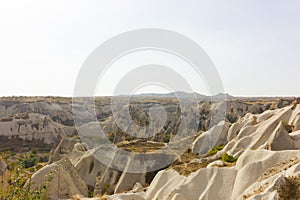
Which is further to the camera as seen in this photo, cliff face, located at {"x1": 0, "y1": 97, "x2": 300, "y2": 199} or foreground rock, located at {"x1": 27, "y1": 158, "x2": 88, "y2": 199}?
foreground rock, located at {"x1": 27, "y1": 158, "x2": 88, "y2": 199}

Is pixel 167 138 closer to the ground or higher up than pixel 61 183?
closer to the ground

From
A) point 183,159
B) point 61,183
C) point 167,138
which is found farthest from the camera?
point 167,138

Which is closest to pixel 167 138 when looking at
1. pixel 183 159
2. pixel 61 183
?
pixel 183 159

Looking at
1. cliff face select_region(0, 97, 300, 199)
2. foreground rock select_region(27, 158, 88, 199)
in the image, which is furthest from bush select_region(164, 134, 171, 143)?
foreground rock select_region(27, 158, 88, 199)

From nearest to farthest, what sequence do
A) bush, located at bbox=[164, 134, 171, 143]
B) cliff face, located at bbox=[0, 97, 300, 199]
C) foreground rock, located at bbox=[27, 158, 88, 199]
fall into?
cliff face, located at bbox=[0, 97, 300, 199] < foreground rock, located at bbox=[27, 158, 88, 199] < bush, located at bbox=[164, 134, 171, 143]

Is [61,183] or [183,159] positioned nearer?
[61,183]

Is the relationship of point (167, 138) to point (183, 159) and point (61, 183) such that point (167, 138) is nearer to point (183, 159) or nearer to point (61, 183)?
point (183, 159)

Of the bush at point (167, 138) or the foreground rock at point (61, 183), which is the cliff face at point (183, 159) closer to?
the foreground rock at point (61, 183)

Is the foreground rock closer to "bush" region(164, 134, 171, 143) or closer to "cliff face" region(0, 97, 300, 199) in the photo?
"cliff face" region(0, 97, 300, 199)

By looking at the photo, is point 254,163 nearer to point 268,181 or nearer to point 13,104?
point 268,181

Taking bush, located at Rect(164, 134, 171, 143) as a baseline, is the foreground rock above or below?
above

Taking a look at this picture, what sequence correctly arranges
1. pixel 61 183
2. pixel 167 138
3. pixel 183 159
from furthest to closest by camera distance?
pixel 167 138
pixel 183 159
pixel 61 183

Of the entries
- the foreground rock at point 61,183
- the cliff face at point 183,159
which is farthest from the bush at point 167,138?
the foreground rock at point 61,183

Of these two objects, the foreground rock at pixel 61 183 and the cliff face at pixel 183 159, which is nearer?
the cliff face at pixel 183 159
